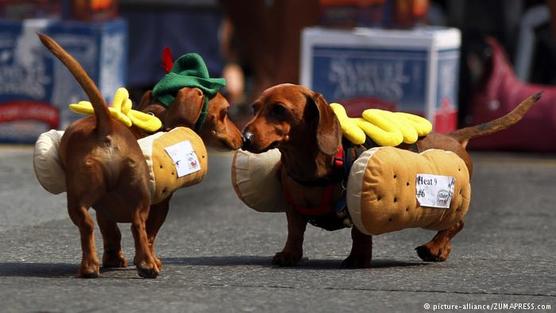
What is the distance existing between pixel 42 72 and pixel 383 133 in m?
6.09

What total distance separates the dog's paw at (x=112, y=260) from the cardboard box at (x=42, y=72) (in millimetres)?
5736

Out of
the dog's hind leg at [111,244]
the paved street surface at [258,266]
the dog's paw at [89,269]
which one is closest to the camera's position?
the paved street surface at [258,266]

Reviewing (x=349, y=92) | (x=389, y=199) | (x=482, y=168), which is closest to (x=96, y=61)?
(x=349, y=92)

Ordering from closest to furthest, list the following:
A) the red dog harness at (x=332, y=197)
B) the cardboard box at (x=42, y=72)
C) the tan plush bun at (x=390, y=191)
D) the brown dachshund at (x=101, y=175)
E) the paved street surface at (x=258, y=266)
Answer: the paved street surface at (x=258, y=266) → the brown dachshund at (x=101, y=175) → the tan plush bun at (x=390, y=191) → the red dog harness at (x=332, y=197) → the cardboard box at (x=42, y=72)

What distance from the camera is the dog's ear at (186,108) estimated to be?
641 cm

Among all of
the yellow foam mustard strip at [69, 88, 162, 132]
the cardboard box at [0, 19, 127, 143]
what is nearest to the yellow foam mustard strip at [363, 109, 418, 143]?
the yellow foam mustard strip at [69, 88, 162, 132]

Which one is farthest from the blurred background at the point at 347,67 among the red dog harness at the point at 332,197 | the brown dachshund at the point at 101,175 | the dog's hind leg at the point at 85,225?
the dog's hind leg at the point at 85,225

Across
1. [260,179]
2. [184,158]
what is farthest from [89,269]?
[260,179]

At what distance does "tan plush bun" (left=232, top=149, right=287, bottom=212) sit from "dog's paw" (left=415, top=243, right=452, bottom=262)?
0.69 meters

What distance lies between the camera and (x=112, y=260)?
634 centimetres

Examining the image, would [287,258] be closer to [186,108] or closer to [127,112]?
[186,108]

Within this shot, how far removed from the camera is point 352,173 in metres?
6.21

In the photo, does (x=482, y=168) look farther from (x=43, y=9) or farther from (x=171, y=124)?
(x=171, y=124)

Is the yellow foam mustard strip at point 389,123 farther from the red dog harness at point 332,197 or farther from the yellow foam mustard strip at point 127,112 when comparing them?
the yellow foam mustard strip at point 127,112
